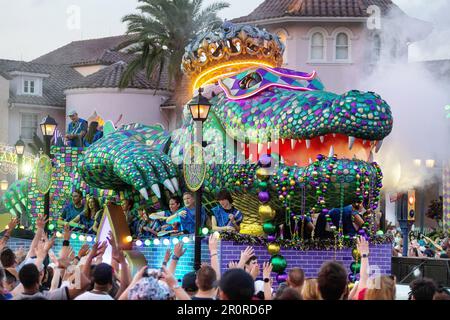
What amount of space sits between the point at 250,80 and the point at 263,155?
5.43ft

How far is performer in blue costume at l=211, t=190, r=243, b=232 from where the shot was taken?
55.8ft

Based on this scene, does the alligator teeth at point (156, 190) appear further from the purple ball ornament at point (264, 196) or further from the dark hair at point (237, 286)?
the dark hair at point (237, 286)

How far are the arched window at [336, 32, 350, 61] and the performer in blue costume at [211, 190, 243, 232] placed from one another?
86.9 feet

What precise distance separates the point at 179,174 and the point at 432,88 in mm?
8571

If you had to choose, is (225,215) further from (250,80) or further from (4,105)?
(4,105)

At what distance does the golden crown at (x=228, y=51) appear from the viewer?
17.9m

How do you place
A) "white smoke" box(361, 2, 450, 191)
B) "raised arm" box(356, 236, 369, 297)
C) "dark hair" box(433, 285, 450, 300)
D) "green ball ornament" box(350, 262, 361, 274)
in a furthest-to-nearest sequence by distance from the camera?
"white smoke" box(361, 2, 450, 191) → "green ball ornament" box(350, 262, 361, 274) → "raised arm" box(356, 236, 369, 297) → "dark hair" box(433, 285, 450, 300)

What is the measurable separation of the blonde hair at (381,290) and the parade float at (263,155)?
6.24 meters

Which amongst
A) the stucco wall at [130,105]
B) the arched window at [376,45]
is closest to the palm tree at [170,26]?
the arched window at [376,45]

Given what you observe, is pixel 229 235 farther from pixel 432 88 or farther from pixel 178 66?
pixel 178 66

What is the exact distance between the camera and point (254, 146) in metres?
16.6

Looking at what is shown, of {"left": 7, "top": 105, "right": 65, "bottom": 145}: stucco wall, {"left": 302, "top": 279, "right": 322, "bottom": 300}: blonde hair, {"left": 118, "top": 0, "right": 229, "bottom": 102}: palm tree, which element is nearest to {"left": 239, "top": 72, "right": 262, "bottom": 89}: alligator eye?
{"left": 302, "top": 279, "right": 322, "bottom": 300}: blonde hair

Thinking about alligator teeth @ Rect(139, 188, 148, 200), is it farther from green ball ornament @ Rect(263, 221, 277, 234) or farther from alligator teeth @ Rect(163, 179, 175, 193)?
green ball ornament @ Rect(263, 221, 277, 234)
